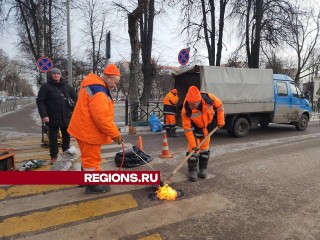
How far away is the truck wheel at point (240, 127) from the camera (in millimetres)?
9125

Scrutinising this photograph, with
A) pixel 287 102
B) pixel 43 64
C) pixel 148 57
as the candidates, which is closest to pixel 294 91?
pixel 287 102

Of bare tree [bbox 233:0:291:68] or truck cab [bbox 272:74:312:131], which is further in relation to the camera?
bare tree [bbox 233:0:291:68]

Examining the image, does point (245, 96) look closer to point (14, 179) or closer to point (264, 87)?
point (264, 87)

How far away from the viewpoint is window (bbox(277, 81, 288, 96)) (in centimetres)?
1009

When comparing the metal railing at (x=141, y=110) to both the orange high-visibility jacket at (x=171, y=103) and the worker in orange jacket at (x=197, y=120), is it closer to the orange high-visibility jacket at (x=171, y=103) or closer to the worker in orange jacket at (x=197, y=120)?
the orange high-visibility jacket at (x=171, y=103)

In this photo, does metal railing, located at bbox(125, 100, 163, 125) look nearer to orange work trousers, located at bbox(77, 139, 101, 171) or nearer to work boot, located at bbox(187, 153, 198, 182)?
work boot, located at bbox(187, 153, 198, 182)

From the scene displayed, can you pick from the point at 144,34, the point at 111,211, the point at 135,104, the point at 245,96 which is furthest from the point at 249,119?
A: the point at 144,34

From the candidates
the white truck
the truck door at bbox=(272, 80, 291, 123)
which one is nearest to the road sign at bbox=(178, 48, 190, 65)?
the white truck

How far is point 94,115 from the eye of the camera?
3.58 m

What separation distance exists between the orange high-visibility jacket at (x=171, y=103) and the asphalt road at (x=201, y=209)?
12.7 feet

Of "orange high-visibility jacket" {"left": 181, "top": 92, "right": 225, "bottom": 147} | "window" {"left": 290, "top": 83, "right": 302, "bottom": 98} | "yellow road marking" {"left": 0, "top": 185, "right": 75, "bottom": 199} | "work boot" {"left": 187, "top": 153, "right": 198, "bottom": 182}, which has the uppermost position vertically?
"window" {"left": 290, "top": 83, "right": 302, "bottom": 98}

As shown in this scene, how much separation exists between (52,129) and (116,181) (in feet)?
10.3

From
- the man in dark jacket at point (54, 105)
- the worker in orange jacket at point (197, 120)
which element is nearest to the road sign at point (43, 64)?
the man in dark jacket at point (54, 105)

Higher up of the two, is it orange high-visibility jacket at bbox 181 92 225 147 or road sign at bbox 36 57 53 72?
road sign at bbox 36 57 53 72
